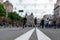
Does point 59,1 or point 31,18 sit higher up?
point 59,1

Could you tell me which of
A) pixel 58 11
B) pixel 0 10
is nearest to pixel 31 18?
pixel 58 11

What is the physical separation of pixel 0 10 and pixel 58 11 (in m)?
53.9

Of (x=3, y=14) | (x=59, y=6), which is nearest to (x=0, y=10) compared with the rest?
(x=3, y=14)

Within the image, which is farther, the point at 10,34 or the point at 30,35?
the point at 10,34

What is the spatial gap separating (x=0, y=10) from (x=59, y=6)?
2055 inches

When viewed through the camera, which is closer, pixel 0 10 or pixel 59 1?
pixel 0 10

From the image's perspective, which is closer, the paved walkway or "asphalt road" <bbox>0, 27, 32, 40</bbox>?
the paved walkway

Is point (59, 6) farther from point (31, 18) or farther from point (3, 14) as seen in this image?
point (3, 14)

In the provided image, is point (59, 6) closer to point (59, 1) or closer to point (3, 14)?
point (59, 1)

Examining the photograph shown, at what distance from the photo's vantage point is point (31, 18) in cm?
18275

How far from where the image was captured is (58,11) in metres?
171

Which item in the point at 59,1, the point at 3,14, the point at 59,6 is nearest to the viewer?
the point at 3,14

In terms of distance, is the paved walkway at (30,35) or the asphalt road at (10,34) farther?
the asphalt road at (10,34)

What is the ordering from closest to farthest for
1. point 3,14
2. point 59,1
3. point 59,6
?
point 3,14
point 59,6
point 59,1
